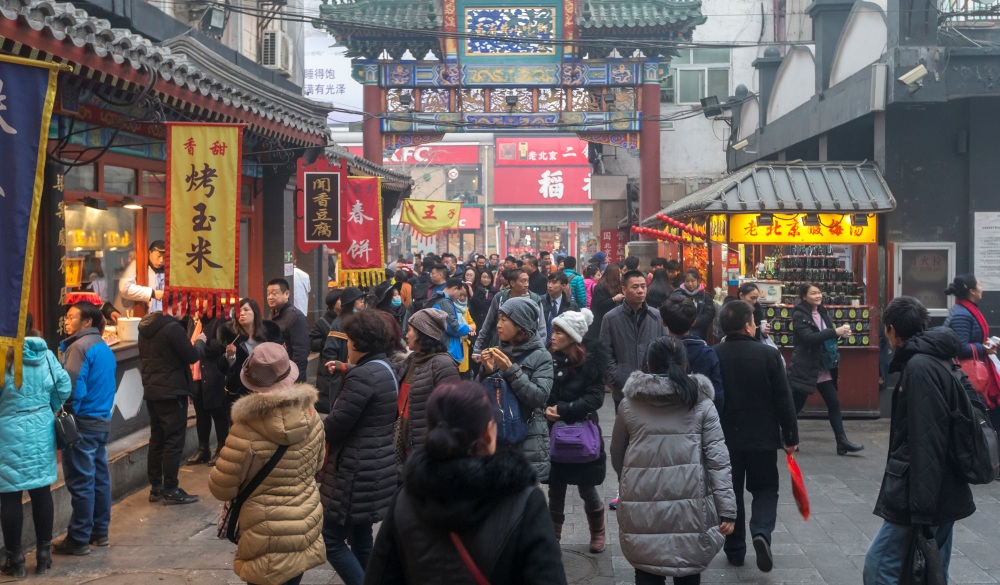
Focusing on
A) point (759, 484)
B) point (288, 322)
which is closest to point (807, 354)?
point (759, 484)

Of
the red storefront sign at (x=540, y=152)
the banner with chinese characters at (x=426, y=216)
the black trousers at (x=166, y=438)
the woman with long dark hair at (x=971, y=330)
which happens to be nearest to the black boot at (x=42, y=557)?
the black trousers at (x=166, y=438)

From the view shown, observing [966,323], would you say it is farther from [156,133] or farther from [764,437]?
[156,133]

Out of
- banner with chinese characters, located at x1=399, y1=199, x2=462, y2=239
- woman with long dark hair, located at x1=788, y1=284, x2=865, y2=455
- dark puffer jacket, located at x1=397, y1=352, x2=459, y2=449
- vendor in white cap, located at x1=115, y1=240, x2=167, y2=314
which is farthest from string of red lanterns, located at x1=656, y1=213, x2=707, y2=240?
dark puffer jacket, located at x1=397, y1=352, x2=459, y2=449

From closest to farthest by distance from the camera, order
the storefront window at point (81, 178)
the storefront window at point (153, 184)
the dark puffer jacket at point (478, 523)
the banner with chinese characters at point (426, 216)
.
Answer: the dark puffer jacket at point (478, 523) → the storefront window at point (81, 178) → the storefront window at point (153, 184) → the banner with chinese characters at point (426, 216)

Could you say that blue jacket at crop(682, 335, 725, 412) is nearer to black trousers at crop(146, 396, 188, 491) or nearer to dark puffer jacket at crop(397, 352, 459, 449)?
dark puffer jacket at crop(397, 352, 459, 449)

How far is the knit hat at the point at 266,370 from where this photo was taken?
4.51 meters

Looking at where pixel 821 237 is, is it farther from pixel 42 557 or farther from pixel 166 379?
pixel 42 557

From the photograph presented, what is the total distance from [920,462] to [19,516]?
16.7 feet

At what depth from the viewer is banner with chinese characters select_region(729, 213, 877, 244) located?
11188 mm

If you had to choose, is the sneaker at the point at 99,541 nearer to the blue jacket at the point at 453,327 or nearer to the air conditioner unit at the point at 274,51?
the blue jacket at the point at 453,327

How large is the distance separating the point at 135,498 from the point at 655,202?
51.3ft

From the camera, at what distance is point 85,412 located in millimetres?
6426

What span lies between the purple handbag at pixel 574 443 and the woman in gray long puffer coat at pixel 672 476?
1.09 meters

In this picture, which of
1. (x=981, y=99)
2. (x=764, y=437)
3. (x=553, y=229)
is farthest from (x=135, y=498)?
(x=553, y=229)
